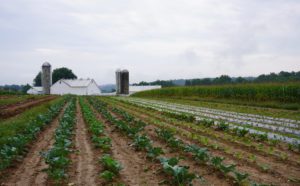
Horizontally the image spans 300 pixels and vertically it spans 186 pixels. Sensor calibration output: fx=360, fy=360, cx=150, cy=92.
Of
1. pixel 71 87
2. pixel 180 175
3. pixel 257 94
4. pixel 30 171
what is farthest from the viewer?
pixel 71 87

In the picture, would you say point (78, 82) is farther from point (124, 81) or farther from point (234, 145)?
point (234, 145)

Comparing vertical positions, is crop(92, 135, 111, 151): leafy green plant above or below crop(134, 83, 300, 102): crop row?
below

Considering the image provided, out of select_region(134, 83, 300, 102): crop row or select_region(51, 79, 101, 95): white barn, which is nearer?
select_region(134, 83, 300, 102): crop row

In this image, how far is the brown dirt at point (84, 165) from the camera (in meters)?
6.95

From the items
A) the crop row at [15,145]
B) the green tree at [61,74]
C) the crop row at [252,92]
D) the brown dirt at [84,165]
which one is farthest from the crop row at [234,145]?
the green tree at [61,74]

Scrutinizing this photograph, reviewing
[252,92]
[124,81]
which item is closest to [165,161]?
A: [252,92]

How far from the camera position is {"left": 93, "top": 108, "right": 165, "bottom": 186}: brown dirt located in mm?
6891

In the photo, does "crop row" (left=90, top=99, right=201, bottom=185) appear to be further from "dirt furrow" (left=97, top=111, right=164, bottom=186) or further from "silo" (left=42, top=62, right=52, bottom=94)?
"silo" (left=42, top=62, right=52, bottom=94)

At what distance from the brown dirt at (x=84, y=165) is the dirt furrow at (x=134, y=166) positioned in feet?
1.92

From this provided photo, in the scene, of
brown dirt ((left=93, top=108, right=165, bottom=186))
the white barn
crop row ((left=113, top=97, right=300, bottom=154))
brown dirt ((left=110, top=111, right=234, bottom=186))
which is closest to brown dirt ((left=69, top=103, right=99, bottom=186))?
brown dirt ((left=93, top=108, right=165, bottom=186))

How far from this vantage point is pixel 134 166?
810 cm

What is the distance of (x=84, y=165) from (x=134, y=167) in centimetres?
118

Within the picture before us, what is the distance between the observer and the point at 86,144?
11055 millimetres

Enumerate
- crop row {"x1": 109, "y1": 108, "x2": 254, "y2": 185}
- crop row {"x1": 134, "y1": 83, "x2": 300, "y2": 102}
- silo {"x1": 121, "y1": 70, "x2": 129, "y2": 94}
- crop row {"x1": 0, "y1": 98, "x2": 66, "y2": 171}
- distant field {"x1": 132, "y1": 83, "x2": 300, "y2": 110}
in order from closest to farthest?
crop row {"x1": 109, "y1": 108, "x2": 254, "y2": 185}, crop row {"x1": 0, "y1": 98, "x2": 66, "y2": 171}, distant field {"x1": 132, "y1": 83, "x2": 300, "y2": 110}, crop row {"x1": 134, "y1": 83, "x2": 300, "y2": 102}, silo {"x1": 121, "y1": 70, "x2": 129, "y2": 94}
